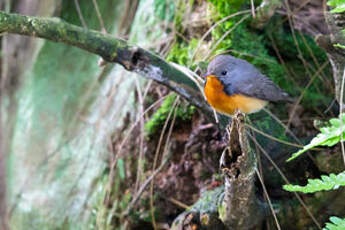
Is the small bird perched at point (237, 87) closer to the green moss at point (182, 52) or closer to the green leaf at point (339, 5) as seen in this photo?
the green moss at point (182, 52)

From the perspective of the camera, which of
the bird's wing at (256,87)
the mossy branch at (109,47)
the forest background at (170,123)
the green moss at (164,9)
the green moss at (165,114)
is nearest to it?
the mossy branch at (109,47)

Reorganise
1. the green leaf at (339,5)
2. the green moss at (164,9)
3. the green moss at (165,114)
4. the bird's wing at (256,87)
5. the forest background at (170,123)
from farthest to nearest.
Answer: the green moss at (164,9), the green moss at (165,114), the bird's wing at (256,87), the forest background at (170,123), the green leaf at (339,5)

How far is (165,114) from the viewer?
3.03 m

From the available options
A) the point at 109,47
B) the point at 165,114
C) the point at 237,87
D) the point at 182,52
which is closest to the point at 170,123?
the point at 165,114

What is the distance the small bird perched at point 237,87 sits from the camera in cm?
252

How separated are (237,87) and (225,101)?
0.17 metres

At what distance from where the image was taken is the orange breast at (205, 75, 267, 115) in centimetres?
247

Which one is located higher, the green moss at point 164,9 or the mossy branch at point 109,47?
the green moss at point 164,9

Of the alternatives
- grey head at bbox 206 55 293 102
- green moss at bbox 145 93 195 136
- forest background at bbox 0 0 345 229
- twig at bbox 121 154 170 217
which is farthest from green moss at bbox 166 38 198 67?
twig at bbox 121 154 170 217

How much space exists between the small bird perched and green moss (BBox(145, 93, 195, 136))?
0.43 metres

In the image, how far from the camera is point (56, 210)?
3900 mm

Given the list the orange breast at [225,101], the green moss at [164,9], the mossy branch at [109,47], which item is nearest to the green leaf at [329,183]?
the orange breast at [225,101]

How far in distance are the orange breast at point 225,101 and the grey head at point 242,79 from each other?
0.03 metres

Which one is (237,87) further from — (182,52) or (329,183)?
(329,183)
